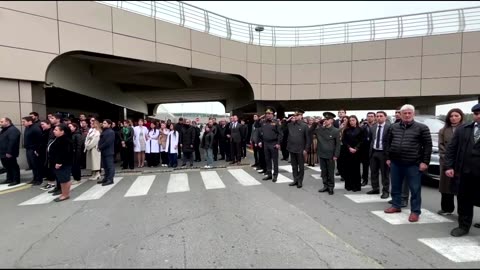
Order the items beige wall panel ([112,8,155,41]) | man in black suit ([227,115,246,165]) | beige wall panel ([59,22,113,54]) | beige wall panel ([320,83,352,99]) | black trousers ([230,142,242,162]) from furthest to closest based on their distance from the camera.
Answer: beige wall panel ([320,83,352,99]) < beige wall panel ([112,8,155,41]) < black trousers ([230,142,242,162]) < man in black suit ([227,115,246,165]) < beige wall panel ([59,22,113,54])

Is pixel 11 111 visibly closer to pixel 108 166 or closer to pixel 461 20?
pixel 108 166

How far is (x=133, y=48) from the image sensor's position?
13992mm

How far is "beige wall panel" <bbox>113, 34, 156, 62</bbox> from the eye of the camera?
1334 centimetres

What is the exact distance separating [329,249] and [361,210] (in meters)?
2.18

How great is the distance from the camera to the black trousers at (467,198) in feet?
14.8

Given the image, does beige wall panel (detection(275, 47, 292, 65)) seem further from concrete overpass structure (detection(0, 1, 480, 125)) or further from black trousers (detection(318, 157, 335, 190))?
black trousers (detection(318, 157, 335, 190))

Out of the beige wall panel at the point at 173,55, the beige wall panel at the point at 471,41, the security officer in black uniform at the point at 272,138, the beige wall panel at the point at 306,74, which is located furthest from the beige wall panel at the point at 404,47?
the security officer in black uniform at the point at 272,138

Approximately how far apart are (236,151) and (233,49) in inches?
342

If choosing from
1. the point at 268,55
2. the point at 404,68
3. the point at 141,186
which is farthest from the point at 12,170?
the point at 404,68

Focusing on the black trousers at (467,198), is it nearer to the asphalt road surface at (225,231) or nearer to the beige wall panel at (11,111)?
the asphalt road surface at (225,231)

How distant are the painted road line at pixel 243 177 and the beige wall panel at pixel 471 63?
16.1 metres

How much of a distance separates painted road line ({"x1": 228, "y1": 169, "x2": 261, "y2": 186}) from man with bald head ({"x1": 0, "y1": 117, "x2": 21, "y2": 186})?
6256 mm

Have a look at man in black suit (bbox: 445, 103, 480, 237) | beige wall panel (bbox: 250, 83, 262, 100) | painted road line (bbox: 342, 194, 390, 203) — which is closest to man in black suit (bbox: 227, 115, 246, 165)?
painted road line (bbox: 342, 194, 390, 203)

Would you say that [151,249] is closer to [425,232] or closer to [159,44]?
[425,232]
